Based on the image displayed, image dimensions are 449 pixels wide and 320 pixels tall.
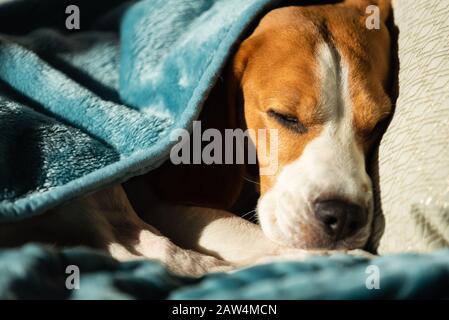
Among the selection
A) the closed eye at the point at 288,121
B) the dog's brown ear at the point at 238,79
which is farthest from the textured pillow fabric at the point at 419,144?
the dog's brown ear at the point at 238,79

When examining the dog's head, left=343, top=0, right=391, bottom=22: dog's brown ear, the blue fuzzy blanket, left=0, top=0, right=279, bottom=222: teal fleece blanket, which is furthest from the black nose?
left=343, top=0, right=391, bottom=22: dog's brown ear

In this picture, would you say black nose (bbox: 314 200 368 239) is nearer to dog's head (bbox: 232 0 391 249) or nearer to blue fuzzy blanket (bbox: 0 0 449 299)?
dog's head (bbox: 232 0 391 249)

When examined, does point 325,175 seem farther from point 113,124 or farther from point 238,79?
point 113,124

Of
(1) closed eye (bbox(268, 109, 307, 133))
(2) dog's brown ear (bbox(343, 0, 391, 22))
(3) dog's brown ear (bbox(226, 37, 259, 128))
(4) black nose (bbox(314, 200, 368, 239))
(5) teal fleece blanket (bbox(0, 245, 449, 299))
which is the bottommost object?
(5) teal fleece blanket (bbox(0, 245, 449, 299))

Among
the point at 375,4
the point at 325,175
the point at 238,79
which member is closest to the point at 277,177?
the point at 325,175

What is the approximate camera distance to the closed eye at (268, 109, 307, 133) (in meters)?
1.38

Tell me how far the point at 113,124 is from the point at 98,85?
13.5 inches

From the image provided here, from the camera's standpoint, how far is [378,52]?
1465 mm

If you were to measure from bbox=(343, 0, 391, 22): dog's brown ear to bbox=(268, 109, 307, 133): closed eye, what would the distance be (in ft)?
1.31

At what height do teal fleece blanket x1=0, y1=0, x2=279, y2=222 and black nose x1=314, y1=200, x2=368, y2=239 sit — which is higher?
teal fleece blanket x1=0, y1=0, x2=279, y2=222

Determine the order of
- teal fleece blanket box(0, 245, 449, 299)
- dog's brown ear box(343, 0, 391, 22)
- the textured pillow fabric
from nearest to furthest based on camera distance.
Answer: teal fleece blanket box(0, 245, 449, 299)
the textured pillow fabric
dog's brown ear box(343, 0, 391, 22)

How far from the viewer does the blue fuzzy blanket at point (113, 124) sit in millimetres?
948
